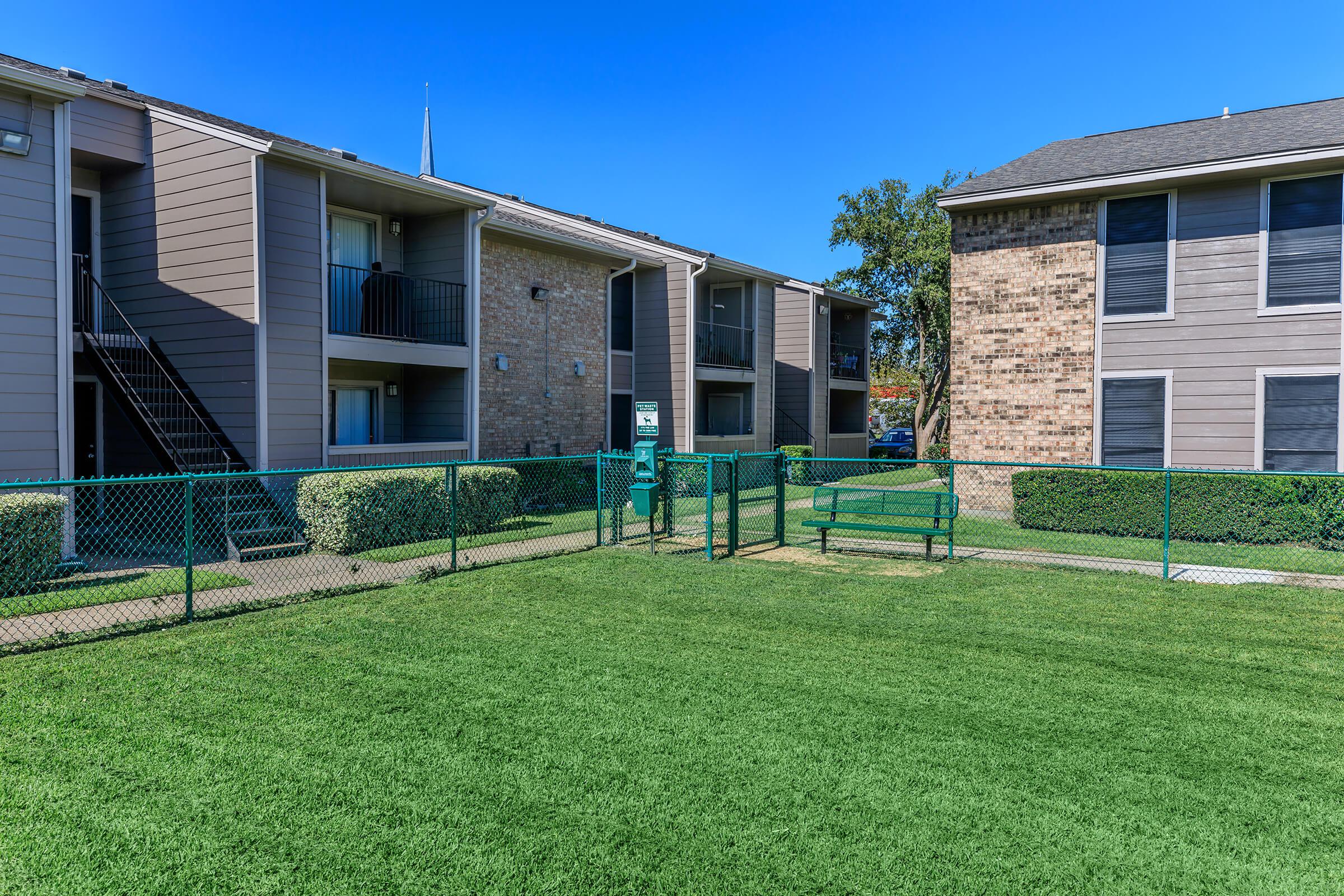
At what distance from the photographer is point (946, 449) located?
27.2 m

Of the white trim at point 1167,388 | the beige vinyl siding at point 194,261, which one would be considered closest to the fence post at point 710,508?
the beige vinyl siding at point 194,261

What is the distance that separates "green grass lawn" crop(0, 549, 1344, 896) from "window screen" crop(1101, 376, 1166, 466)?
20.9 ft

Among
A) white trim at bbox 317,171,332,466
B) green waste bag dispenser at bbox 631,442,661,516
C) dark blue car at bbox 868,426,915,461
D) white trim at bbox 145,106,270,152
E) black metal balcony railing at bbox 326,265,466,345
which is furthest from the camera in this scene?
dark blue car at bbox 868,426,915,461

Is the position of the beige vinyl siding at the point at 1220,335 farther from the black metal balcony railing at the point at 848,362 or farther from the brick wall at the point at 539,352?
the black metal balcony railing at the point at 848,362

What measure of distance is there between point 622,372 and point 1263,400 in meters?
13.1

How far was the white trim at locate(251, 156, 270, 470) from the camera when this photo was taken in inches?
455

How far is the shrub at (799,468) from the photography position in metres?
22.0

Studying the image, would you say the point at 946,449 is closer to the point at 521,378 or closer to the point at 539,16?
the point at 521,378

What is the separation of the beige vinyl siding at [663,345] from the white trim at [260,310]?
10.3 meters

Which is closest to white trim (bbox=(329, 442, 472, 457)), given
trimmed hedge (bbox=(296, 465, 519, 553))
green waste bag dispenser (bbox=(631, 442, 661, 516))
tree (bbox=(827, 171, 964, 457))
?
trimmed hedge (bbox=(296, 465, 519, 553))

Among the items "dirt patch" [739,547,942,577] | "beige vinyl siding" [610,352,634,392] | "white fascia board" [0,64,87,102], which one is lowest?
"dirt patch" [739,547,942,577]

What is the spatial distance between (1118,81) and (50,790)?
24017 mm

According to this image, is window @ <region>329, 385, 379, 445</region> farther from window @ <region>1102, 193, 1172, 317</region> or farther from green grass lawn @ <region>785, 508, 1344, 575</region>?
window @ <region>1102, 193, 1172, 317</region>

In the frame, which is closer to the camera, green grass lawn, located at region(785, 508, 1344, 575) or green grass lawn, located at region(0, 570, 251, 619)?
green grass lawn, located at region(0, 570, 251, 619)
